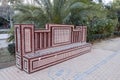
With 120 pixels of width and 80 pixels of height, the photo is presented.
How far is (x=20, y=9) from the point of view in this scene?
8.49 meters

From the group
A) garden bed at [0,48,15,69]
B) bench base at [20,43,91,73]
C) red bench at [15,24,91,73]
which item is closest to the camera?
bench base at [20,43,91,73]

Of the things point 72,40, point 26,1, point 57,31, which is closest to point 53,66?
point 57,31

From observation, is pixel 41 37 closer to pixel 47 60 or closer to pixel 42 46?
pixel 42 46

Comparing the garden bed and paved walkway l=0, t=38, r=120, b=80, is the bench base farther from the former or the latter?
the garden bed

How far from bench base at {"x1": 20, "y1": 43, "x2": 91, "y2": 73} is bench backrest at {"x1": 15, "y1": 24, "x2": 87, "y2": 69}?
0.50m

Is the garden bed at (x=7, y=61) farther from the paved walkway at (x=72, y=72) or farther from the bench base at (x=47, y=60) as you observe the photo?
the bench base at (x=47, y=60)

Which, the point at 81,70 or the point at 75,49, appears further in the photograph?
the point at 75,49

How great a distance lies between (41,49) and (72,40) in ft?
8.12

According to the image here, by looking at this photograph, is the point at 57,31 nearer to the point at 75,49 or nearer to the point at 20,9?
the point at 75,49

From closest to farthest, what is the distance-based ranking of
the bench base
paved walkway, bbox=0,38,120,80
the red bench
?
paved walkway, bbox=0,38,120,80 → the bench base → the red bench

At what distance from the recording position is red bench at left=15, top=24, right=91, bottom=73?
5.45m

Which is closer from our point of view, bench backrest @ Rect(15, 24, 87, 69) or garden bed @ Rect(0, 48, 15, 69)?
bench backrest @ Rect(15, 24, 87, 69)

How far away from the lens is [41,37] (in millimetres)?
6371

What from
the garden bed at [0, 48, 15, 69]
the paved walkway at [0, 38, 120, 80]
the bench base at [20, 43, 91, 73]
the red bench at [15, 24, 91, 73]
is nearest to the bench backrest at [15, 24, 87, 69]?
the red bench at [15, 24, 91, 73]
